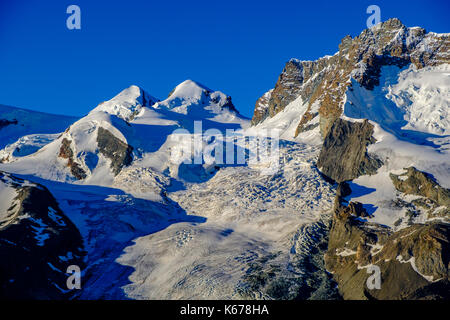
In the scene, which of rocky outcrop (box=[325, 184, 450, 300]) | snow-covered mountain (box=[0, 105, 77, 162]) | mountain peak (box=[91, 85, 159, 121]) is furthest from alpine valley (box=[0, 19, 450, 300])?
mountain peak (box=[91, 85, 159, 121])

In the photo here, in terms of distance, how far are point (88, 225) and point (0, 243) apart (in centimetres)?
1537

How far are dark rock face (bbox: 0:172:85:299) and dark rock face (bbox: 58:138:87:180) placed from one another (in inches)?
796

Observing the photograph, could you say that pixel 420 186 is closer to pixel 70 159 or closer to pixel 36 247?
pixel 36 247

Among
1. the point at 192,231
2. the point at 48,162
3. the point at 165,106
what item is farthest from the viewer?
the point at 165,106

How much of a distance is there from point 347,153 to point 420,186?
1787 centimetres

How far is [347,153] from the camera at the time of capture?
78.0 m

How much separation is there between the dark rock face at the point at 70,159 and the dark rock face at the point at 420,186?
62215 millimetres

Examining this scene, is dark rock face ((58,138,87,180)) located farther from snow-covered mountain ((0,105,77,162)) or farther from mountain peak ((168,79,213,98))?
mountain peak ((168,79,213,98))

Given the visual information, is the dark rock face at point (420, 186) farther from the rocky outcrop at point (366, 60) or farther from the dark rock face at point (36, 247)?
the dark rock face at point (36, 247)

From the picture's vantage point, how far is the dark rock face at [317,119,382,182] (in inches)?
2889

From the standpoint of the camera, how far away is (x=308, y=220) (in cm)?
6253

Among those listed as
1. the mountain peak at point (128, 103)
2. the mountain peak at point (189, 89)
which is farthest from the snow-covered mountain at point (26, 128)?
the mountain peak at point (189, 89)

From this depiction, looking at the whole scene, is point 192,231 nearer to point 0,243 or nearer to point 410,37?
point 0,243
